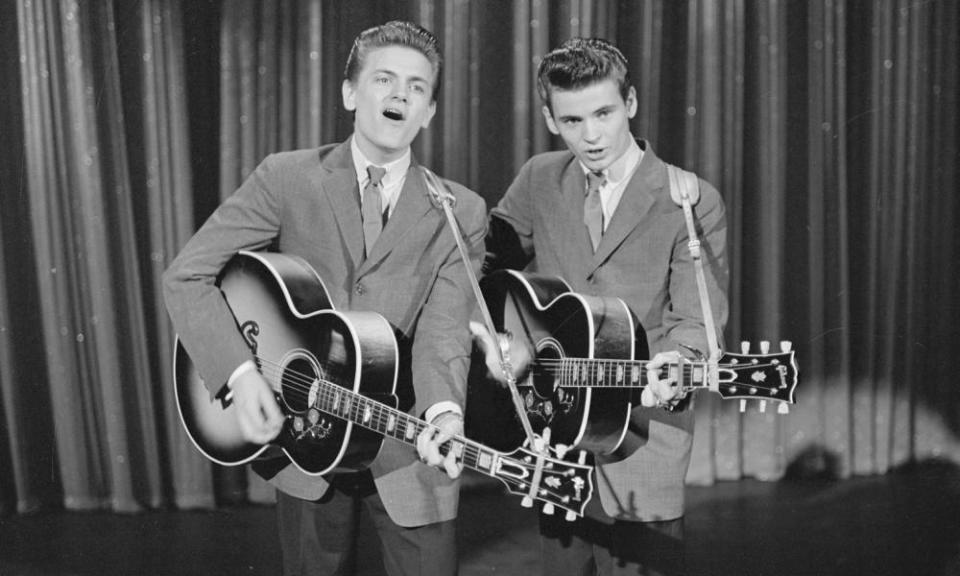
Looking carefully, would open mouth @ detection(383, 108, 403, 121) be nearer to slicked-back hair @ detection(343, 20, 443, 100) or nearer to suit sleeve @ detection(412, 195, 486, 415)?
slicked-back hair @ detection(343, 20, 443, 100)

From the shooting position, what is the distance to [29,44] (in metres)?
4.13

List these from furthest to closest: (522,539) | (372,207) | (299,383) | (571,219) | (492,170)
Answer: (492,170) → (522,539) → (571,219) → (372,207) → (299,383)

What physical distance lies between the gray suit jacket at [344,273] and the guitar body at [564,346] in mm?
267

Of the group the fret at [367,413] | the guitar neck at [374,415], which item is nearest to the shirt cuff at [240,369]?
the guitar neck at [374,415]

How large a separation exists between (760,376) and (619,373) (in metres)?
0.38

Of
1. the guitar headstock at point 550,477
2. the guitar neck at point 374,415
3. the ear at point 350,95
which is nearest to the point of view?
the guitar headstock at point 550,477

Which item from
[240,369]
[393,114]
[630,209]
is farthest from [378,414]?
[630,209]

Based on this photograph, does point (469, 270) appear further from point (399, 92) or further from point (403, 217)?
point (399, 92)

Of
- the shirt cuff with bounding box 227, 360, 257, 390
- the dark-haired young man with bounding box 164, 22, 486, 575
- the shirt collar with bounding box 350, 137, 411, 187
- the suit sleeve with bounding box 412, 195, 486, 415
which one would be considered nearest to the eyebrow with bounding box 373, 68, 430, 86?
the dark-haired young man with bounding box 164, 22, 486, 575

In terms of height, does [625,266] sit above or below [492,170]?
below

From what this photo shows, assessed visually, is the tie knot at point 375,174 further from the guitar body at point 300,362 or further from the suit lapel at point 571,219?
the suit lapel at point 571,219

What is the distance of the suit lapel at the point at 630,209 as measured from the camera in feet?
9.05

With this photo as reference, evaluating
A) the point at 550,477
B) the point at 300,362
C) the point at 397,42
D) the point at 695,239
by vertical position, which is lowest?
the point at 550,477

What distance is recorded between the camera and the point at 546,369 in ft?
9.20
